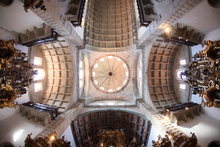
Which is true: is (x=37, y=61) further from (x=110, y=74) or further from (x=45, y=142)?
(x=110, y=74)

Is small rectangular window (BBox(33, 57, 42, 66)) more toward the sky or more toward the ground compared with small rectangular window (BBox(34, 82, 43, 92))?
more toward the sky

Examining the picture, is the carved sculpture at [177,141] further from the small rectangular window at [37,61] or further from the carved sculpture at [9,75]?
the small rectangular window at [37,61]

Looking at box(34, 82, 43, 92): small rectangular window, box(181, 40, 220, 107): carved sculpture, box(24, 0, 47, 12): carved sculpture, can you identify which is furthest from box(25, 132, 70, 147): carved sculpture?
box(181, 40, 220, 107): carved sculpture

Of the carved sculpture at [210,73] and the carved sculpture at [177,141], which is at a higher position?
the carved sculpture at [210,73]

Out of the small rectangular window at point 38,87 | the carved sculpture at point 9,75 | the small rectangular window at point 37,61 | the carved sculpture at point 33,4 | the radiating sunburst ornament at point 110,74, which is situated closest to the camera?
the carved sculpture at point 33,4

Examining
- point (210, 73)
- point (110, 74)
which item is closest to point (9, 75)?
point (210, 73)

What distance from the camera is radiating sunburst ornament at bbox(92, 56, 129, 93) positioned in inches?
1104

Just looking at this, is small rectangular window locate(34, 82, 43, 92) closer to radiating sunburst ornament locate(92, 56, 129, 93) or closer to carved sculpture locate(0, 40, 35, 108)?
carved sculpture locate(0, 40, 35, 108)

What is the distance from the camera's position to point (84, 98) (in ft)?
81.9

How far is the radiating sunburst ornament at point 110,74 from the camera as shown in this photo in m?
28.0

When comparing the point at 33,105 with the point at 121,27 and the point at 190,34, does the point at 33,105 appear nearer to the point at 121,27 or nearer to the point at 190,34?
the point at 121,27

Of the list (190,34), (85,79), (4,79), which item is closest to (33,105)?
(4,79)

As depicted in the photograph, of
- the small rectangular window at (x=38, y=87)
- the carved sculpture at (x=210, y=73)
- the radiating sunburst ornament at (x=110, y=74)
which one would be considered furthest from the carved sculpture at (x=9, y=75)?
the carved sculpture at (x=210, y=73)

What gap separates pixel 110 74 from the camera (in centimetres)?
2942
